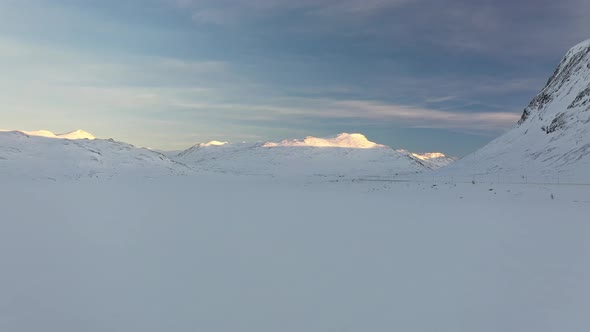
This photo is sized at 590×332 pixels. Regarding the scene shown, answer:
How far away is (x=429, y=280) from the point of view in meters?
6.72

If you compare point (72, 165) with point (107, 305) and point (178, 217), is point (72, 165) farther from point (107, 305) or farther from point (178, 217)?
point (107, 305)

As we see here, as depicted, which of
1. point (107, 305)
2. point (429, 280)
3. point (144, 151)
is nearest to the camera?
point (107, 305)

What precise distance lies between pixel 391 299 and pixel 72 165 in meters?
90.4

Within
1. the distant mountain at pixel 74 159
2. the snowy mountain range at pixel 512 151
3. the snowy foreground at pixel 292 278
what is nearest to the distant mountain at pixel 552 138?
the snowy mountain range at pixel 512 151

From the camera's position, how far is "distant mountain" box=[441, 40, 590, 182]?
57.3 meters

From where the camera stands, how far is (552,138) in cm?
6994

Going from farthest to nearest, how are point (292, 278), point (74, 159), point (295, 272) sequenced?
1. point (74, 159)
2. point (295, 272)
3. point (292, 278)

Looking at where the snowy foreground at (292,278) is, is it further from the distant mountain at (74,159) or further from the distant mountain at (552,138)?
the distant mountain at (74,159)

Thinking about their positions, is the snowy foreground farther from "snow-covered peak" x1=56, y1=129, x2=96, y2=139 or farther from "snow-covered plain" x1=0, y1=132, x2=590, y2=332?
"snow-covered peak" x1=56, y1=129, x2=96, y2=139

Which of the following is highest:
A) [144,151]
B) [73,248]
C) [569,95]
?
[569,95]

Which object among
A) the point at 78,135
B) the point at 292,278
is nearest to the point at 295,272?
the point at 292,278

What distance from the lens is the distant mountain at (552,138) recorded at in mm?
57344

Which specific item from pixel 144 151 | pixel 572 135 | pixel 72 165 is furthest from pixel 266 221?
pixel 144 151

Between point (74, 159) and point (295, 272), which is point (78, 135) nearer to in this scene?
point (74, 159)
